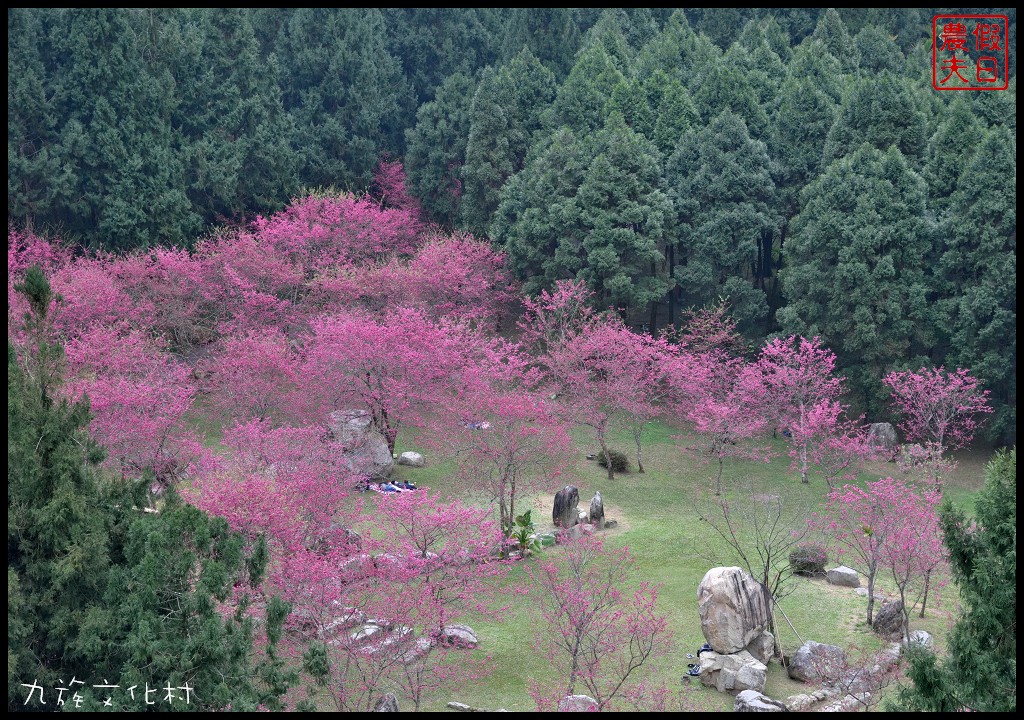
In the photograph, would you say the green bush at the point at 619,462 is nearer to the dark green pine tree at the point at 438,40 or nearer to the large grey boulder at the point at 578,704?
the large grey boulder at the point at 578,704

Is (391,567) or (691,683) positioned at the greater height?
(391,567)

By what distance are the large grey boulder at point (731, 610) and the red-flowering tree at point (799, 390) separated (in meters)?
8.65

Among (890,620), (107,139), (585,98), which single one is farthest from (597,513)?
(107,139)

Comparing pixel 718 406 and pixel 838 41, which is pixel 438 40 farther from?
pixel 718 406

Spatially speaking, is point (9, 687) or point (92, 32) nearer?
point (9, 687)

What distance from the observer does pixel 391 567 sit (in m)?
16.8

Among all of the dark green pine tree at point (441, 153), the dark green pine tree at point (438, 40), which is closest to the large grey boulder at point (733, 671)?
the dark green pine tree at point (441, 153)

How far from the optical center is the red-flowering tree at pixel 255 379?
23938mm

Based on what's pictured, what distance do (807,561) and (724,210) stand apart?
43.4 feet

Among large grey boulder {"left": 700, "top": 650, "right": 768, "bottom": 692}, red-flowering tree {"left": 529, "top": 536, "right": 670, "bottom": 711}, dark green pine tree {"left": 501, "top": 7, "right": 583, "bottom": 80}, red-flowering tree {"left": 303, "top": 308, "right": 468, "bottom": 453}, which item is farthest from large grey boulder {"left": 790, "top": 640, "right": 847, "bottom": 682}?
dark green pine tree {"left": 501, "top": 7, "right": 583, "bottom": 80}

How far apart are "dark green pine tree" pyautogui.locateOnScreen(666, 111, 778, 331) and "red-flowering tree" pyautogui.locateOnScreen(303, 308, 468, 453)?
8.65 metres

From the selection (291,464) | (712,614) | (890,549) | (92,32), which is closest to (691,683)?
(712,614)

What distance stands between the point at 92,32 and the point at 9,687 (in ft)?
82.1

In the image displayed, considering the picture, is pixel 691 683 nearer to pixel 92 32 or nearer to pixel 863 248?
pixel 863 248
